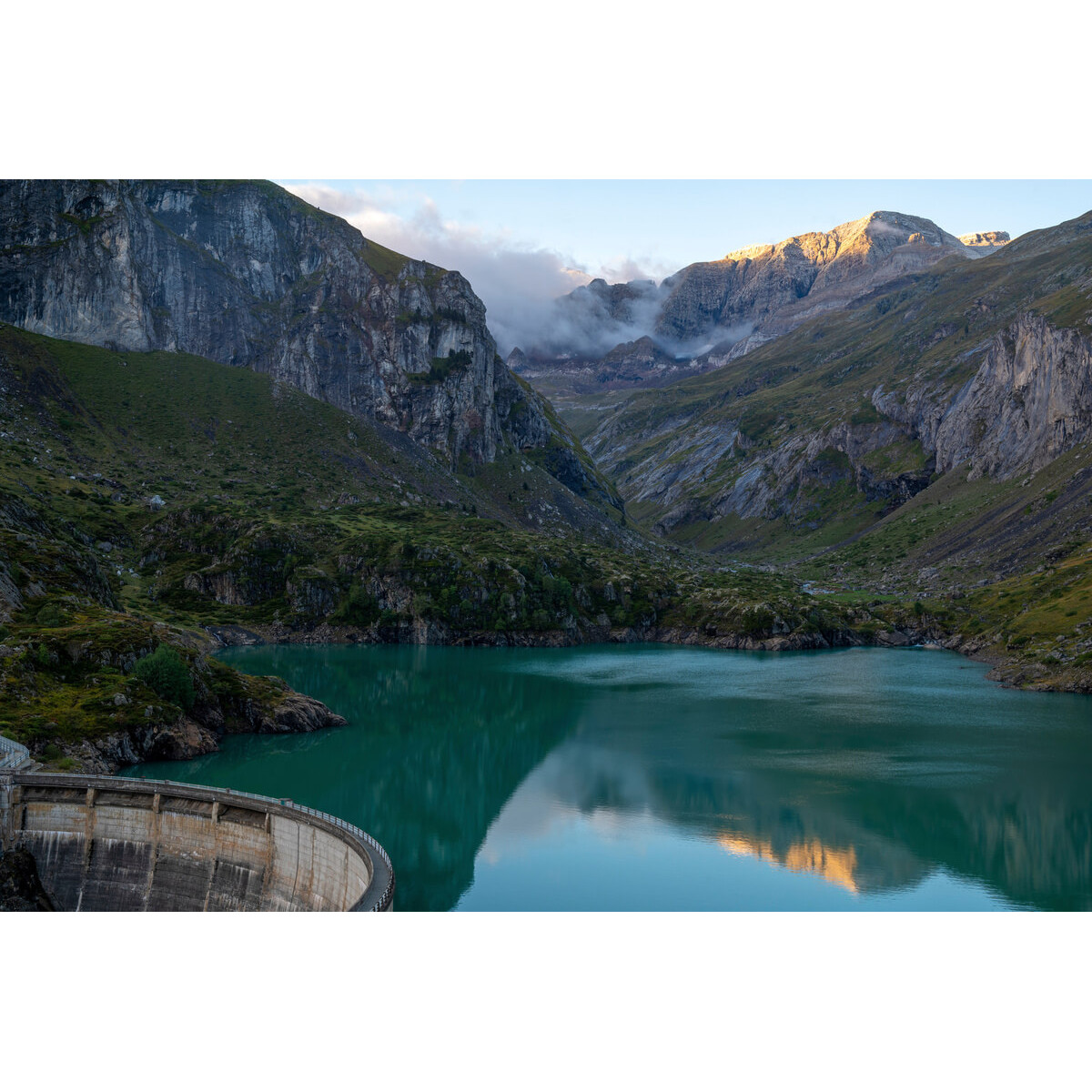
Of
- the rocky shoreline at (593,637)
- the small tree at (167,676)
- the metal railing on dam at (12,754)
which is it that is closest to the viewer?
the metal railing on dam at (12,754)

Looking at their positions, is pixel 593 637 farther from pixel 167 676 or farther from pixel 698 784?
pixel 167 676

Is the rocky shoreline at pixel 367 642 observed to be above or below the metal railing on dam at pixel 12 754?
below

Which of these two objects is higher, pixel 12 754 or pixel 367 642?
pixel 12 754

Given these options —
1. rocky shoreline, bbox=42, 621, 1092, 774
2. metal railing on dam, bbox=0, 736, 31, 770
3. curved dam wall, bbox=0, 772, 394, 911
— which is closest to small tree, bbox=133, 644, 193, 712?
rocky shoreline, bbox=42, 621, 1092, 774

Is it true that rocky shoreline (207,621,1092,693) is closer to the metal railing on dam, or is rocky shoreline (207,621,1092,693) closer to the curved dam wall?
the metal railing on dam

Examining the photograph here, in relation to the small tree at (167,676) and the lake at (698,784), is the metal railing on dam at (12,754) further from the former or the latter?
the small tree at (167,676)

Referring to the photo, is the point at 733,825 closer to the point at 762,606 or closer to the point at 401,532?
the point at 762,606

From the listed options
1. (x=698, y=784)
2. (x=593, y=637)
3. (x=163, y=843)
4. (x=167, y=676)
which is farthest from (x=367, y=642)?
(x=163, y=843)

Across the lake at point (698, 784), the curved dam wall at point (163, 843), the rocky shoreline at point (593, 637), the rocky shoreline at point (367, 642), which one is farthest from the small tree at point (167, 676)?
the rocky shoreline at point (593, 637)
